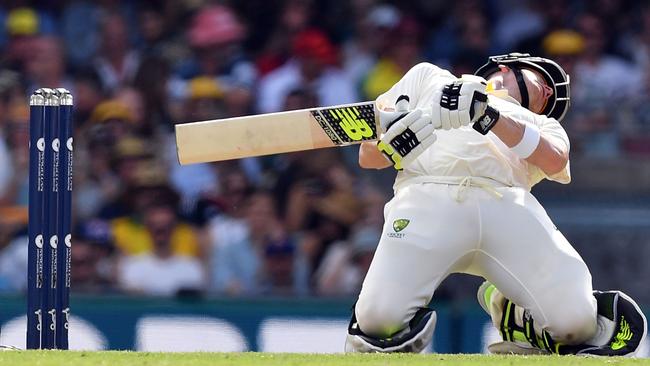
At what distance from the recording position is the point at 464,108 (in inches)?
200

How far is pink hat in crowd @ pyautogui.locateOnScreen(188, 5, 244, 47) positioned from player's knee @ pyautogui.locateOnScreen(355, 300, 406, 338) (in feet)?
14.8

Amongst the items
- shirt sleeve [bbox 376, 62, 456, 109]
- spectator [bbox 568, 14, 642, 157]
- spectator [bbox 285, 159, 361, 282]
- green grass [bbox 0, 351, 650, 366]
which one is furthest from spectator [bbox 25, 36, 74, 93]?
green grass [bbox 0, 351, 650, 366]

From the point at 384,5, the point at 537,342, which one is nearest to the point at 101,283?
the point at 384,5

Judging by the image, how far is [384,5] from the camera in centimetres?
984

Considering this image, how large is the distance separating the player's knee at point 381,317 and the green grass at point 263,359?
0.33m

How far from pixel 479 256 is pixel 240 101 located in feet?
12.9

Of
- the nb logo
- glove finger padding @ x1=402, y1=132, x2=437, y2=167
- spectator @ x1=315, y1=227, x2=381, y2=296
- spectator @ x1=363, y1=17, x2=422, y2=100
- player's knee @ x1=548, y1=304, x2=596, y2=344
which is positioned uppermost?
spectator @ x1=363, y1=17, x2=422, y2=100

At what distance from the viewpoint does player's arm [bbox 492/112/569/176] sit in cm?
523

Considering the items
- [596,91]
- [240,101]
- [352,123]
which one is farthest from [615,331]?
[240,101]

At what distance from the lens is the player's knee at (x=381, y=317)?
5367 millimetres

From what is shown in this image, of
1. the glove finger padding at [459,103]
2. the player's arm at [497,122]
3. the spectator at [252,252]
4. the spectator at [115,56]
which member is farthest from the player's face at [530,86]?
the spectator at [115,56]

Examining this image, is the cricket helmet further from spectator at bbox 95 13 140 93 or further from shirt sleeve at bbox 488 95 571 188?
spectator at bbox 95 13 140 93

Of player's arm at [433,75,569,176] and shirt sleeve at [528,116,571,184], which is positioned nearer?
player's arm at [433,75,569,176]

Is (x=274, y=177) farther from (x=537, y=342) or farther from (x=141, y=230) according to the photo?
(x=537, y=342)
